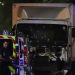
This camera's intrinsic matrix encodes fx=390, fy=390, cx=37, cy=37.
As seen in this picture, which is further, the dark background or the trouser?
the dark background

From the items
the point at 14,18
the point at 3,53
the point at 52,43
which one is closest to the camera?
the point at 3,53

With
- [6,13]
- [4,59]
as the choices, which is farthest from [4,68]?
[6,13]

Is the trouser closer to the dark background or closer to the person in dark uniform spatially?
the person in dark uniform

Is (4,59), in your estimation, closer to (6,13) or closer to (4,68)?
(4,68)

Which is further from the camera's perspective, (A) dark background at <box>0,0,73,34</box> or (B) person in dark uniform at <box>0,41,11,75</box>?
(A) dark background at <box>0,0,73,34</box>

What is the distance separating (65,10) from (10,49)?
2.50 meters

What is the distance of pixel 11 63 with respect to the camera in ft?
40.1

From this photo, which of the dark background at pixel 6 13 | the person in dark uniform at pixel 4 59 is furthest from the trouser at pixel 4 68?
the dark background at pixel 6 13

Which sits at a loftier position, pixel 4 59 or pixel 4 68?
pixel 4 59

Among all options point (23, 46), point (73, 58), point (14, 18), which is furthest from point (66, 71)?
point (14, 18)

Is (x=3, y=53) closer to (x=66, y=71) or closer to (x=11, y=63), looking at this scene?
(x=11, y=63)

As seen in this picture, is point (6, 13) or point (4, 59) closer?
point (4, 59)

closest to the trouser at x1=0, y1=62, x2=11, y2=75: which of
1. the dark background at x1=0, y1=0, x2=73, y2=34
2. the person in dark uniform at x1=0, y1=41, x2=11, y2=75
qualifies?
the person in dark uniform at x1=0, y1=41, x2=11, y2=75

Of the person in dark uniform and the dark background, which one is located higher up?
the dark background
